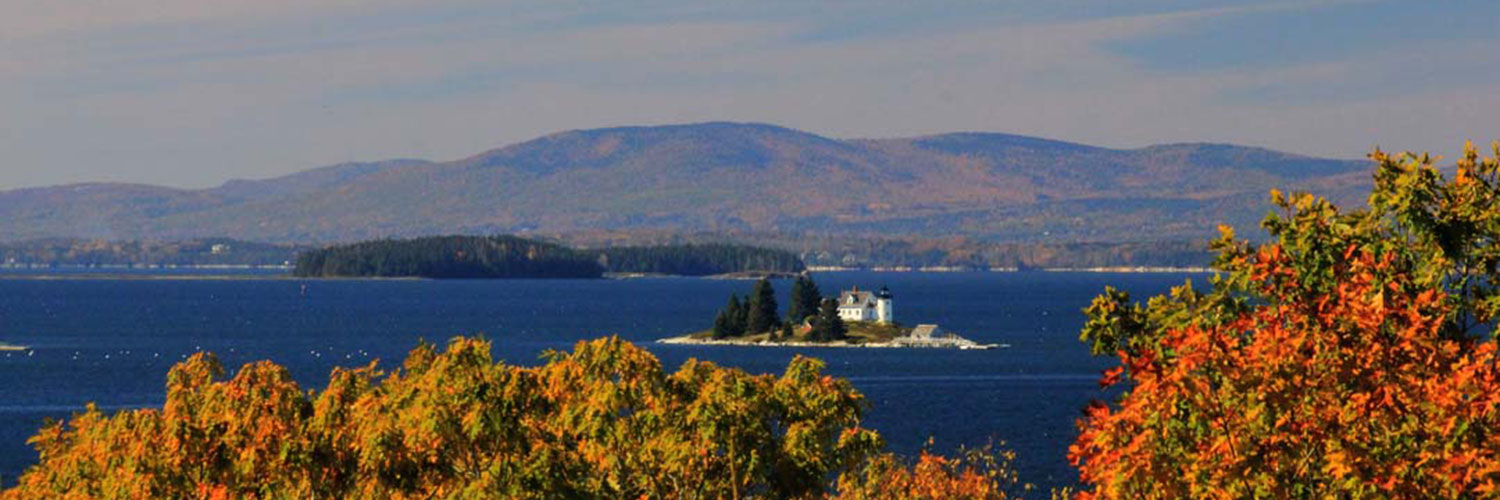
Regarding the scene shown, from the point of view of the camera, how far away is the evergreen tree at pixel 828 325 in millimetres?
188750

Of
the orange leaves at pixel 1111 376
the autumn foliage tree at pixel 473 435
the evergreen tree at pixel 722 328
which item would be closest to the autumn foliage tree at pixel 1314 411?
the orange leaves at pixel 1111 376

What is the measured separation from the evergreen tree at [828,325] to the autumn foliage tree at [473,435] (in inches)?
6203

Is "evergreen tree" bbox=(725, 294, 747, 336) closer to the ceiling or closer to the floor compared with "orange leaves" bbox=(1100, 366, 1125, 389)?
closer to the floor

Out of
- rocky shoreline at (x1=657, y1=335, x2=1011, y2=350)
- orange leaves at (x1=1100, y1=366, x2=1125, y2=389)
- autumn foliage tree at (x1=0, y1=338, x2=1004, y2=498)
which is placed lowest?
rocky shoreline at (x1=657, y1=335, x2=1011, y2=350)

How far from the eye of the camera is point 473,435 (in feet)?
83.6

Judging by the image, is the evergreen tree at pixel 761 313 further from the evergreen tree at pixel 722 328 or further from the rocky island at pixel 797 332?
the evergreen tree at pixel 722 328

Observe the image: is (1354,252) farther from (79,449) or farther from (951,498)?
(951,498)

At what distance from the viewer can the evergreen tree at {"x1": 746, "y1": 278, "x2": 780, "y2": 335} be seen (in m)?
192

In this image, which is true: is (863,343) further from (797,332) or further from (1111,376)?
(1111,376)

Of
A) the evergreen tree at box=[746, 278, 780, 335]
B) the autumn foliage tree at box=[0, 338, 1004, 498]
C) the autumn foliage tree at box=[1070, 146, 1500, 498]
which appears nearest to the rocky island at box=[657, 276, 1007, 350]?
the evergreen tree at box=[746, 278, 780, 335]

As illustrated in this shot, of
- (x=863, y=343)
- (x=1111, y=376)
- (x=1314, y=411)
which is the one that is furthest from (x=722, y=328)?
(x=1314, y=411)

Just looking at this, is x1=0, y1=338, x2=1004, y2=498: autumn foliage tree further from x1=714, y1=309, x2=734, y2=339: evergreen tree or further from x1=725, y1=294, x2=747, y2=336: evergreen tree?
x1=714, y1=309, x2=734, y2=339: evergreen tree

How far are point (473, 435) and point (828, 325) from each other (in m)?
164

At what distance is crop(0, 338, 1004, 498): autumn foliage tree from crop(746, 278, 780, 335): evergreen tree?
159717 mm
